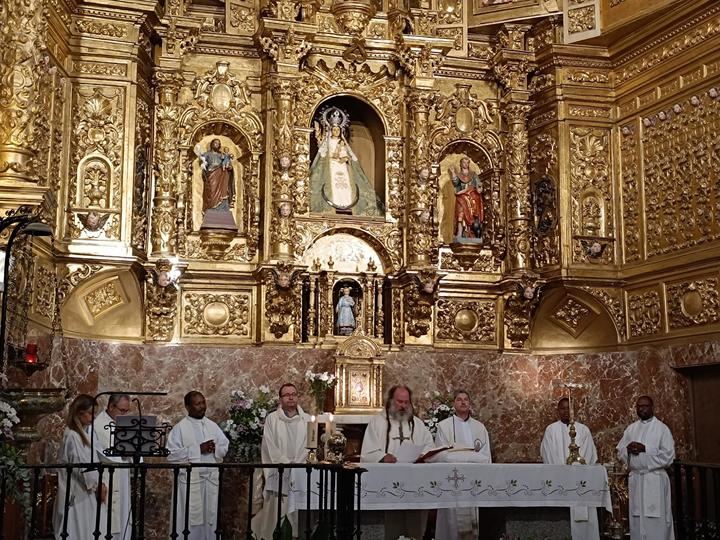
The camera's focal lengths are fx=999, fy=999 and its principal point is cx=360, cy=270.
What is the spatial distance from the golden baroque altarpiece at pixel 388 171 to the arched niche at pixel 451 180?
4 cm

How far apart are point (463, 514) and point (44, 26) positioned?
27.8 ft

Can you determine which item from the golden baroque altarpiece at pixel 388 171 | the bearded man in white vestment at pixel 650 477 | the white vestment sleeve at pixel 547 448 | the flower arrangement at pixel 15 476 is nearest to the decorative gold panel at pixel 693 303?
the golden baroque altarpiece at pixel 388 171

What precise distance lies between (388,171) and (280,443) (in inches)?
243

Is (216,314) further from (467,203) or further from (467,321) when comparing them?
(467,203)

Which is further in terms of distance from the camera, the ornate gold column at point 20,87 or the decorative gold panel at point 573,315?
the decorative gold panel at point 573,315

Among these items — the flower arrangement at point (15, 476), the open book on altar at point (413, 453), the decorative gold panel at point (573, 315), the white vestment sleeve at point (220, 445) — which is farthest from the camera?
the decorative gold panel at point (573, 315)

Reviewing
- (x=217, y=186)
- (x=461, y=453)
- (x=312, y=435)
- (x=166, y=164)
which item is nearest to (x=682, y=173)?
(x=461, y=453)

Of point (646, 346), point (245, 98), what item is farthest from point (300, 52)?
point (646, 346)

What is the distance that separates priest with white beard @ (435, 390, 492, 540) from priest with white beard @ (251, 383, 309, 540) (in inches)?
78.6

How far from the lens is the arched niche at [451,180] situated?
1817cm

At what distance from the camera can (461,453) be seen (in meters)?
12.1

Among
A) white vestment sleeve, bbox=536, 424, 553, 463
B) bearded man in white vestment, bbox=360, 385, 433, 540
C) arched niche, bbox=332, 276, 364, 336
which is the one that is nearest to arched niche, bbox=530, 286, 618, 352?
white vestment sleeve, bbox=536, 424, 553, 463

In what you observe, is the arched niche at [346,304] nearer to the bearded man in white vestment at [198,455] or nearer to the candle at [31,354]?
the bearded man in white vestment at [198,455]

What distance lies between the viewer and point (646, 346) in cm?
1659
